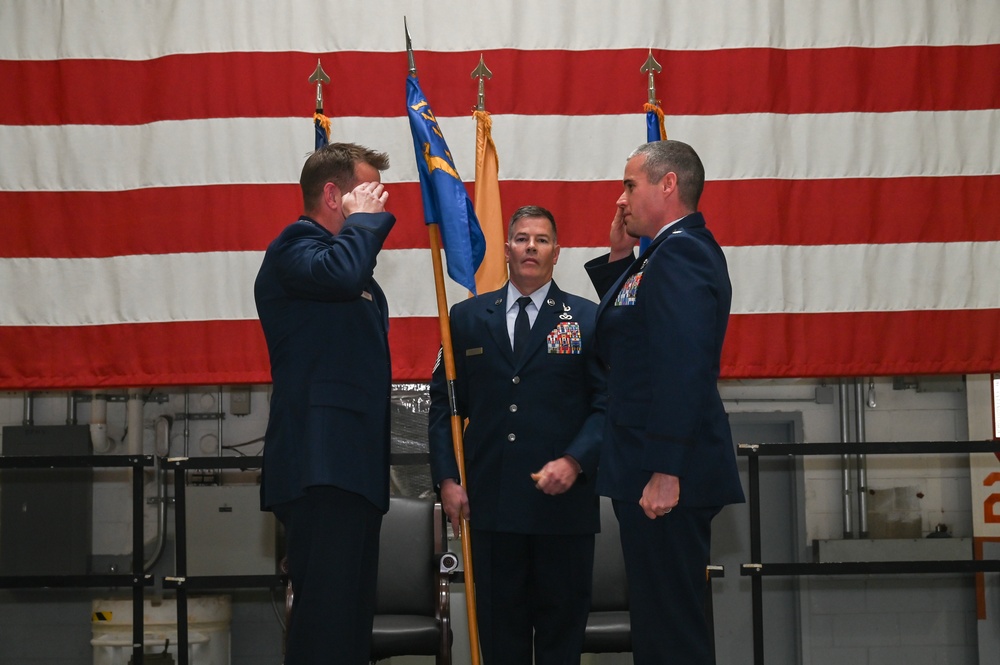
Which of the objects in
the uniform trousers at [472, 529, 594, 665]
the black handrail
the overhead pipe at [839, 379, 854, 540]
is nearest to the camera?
the uniform trousers at [472, 529, 594, 665]

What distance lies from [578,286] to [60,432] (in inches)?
123

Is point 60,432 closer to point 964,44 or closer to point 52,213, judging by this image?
point 52,213

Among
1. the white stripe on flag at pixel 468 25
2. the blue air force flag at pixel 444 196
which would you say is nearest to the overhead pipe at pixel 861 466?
the white stripe on flag at pixel 468 25

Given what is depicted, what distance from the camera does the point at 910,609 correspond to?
557 cm

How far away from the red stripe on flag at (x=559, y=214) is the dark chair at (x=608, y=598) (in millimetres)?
1112

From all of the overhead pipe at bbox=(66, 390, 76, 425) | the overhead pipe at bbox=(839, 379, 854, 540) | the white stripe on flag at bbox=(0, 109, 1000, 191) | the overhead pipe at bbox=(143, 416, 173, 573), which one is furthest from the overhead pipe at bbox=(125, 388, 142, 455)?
the overhead pipe at bbox=(839, 379, 854, 540)

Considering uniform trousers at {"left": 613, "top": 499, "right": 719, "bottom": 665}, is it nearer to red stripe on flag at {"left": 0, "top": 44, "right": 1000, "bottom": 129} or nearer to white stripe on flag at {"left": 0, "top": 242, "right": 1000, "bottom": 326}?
white stripe on flag at {"left": 0, "top": 242, "right": 1000, "bottom": 326}

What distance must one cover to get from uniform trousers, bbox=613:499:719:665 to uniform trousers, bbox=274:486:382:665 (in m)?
0.58

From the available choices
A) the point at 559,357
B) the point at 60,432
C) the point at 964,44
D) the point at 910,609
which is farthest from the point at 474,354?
the point at 910,609

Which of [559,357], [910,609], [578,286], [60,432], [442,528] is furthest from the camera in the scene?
[910,609]

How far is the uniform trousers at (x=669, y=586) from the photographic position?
2.05m

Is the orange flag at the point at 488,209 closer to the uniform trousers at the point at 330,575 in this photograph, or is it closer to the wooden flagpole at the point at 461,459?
the wooden flagpole at the point at 461,459

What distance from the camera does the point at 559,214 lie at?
12.2ft

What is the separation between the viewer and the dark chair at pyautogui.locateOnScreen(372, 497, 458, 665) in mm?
2945
